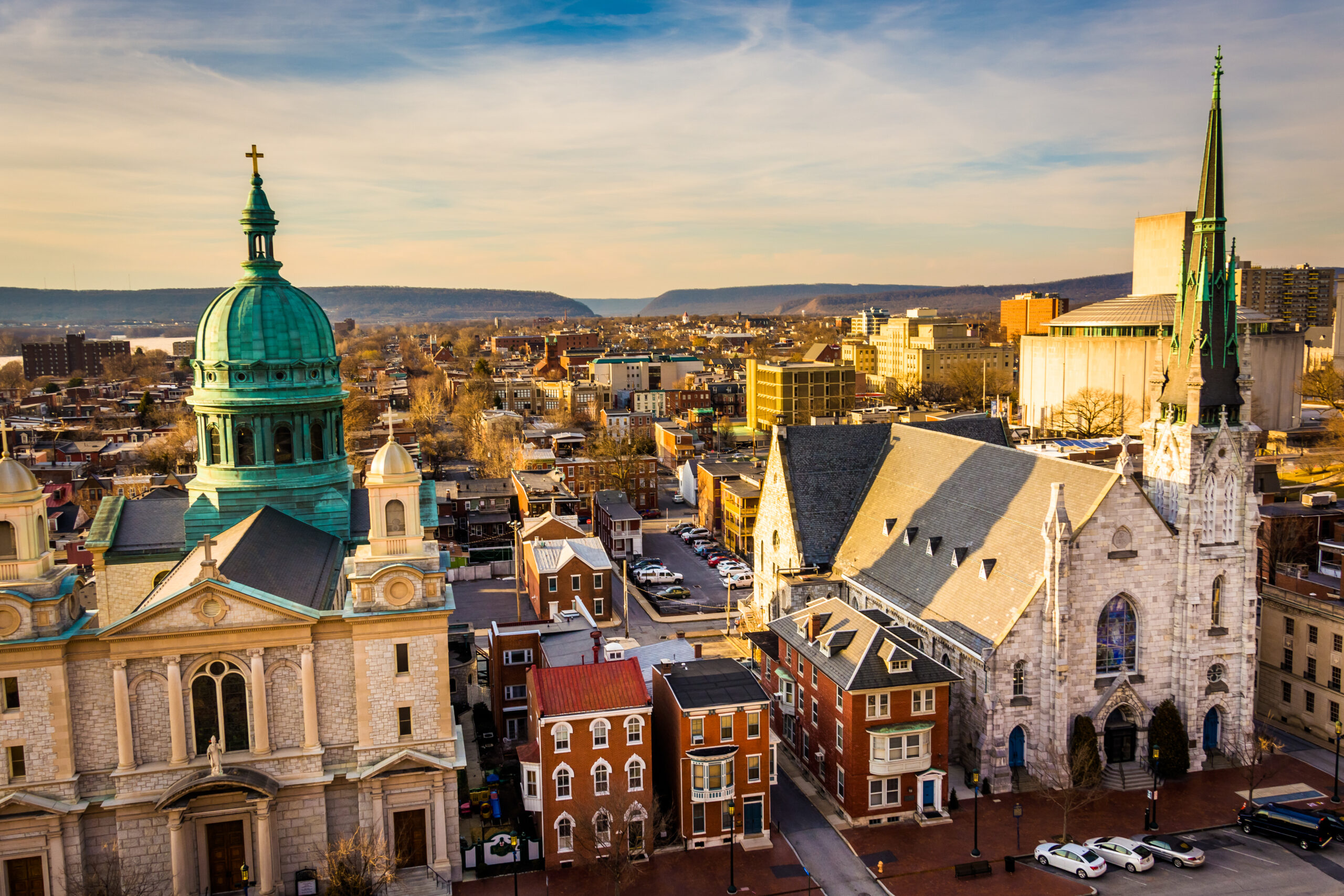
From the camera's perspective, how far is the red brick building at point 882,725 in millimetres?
44812

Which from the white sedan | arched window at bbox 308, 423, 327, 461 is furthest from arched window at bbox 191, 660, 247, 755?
the white sedan

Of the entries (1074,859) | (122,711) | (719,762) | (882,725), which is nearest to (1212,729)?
(1074,859)

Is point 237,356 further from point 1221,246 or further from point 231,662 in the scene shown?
point 1221,246

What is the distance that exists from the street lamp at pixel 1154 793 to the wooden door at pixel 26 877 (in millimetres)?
46528

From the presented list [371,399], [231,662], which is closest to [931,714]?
[231,662]

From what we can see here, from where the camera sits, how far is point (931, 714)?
45750mm

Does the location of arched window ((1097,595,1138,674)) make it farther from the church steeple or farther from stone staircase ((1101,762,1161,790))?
the church steeple

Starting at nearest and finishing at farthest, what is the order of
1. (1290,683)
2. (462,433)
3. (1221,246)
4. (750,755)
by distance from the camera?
(750,755)
(1221,246)
(1290,683)
(462,433)

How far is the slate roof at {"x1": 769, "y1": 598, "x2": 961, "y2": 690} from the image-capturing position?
44906mm

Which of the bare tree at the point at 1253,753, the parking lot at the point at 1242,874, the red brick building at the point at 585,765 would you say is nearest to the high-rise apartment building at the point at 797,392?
the bare tree at the point at 1253,753

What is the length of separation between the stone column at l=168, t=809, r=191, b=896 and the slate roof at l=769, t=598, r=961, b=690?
2807 cm

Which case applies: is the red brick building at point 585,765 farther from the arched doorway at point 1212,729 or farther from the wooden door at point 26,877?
the arched doorway at point 1212,729

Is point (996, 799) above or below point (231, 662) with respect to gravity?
below

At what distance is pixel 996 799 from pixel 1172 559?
49.1 feet
